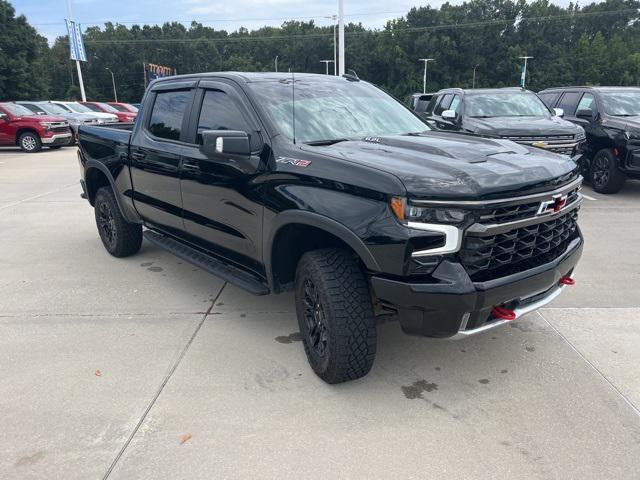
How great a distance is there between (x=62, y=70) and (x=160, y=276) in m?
101

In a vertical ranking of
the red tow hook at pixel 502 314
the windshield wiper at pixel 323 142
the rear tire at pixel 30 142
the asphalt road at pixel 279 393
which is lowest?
the rear tire at pixel 30 142

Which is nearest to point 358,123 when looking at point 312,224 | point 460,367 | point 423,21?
point 312,224

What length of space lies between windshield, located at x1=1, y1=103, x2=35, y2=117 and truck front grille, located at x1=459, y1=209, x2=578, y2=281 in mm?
18648

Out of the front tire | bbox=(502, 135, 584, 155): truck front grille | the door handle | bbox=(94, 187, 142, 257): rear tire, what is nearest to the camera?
the front tire

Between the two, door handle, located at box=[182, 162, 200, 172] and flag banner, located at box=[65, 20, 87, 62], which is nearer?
door handle, located at box=[182, 162, 200, 172]

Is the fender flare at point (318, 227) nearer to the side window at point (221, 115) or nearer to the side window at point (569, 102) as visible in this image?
the side window at point (221, 115)

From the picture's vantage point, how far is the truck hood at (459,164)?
2602 millimetres

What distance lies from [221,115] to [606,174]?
7.52 m

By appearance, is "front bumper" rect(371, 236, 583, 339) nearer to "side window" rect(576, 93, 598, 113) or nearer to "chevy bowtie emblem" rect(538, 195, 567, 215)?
"chevy bowtie emblem" rect(538, 195, 567, 215)

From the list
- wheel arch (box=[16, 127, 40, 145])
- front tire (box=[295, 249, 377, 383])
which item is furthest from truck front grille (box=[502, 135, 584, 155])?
wheel arch (box=[16, 127, 40, 145])

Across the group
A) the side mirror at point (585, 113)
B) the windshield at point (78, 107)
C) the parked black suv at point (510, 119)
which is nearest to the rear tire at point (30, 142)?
the windshield at point (78, 107)

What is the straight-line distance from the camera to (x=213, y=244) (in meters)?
4.04

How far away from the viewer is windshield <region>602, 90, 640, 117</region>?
9148 millimetres

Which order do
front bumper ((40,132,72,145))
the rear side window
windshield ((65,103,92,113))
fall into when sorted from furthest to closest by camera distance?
windshield ((65,103,92,113)), front bumper ((40,132,72,145)), the rear side window
